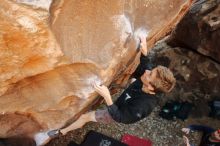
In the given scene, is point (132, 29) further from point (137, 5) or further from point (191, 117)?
point (191, 117)

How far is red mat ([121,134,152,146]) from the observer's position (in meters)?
5.17

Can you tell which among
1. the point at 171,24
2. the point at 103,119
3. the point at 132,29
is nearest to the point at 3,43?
the point at 132,29

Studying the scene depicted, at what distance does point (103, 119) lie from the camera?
4.22 m

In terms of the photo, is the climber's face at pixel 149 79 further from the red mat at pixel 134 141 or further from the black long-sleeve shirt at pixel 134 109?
the red mat at pixel 134 141

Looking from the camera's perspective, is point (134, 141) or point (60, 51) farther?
point (134, 141)

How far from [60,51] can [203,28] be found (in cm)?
318

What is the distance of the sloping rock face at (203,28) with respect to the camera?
5.38 metres

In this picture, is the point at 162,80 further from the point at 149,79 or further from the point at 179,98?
the point at 179,98

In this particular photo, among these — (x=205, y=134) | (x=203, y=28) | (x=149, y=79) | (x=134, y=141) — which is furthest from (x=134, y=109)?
(x=203, y=28)

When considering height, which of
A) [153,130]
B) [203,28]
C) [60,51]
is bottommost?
[153,130]

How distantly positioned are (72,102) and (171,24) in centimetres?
179

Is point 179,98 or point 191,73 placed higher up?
point 191,73

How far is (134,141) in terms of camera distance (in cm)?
523

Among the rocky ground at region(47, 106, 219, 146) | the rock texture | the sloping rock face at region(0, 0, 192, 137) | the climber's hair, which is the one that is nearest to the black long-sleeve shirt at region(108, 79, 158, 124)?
the climber's hair
